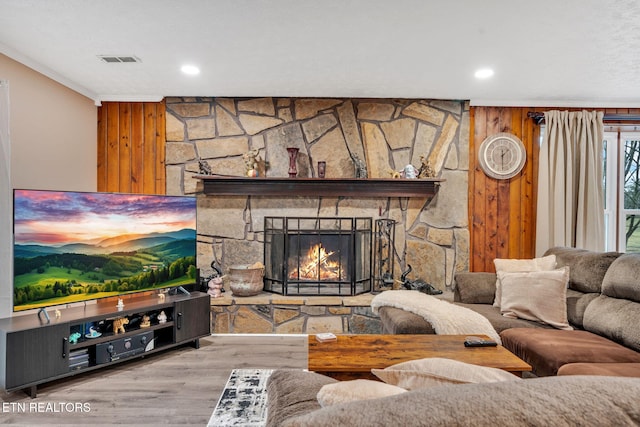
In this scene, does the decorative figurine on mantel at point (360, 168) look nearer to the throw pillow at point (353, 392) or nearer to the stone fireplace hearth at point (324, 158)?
the stone fireplace hearth at point (324, 158)

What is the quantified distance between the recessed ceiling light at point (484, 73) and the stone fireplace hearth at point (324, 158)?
0.70m

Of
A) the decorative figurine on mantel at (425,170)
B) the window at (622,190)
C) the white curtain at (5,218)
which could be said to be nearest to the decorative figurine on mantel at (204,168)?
the white curtain at (5,218)

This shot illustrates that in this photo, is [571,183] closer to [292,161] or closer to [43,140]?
[292,161]

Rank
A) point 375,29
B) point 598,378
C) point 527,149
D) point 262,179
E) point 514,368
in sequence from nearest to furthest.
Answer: point 598,378
point 514,368
point 375,29
point 262,179
point 527,149

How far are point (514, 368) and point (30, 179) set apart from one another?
12.2 feet

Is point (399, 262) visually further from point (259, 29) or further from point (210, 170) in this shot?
point (259, 29)

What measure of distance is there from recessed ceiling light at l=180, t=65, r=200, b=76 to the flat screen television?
3.63ft

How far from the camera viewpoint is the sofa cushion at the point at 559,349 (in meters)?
2.08

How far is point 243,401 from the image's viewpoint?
2.31 meters

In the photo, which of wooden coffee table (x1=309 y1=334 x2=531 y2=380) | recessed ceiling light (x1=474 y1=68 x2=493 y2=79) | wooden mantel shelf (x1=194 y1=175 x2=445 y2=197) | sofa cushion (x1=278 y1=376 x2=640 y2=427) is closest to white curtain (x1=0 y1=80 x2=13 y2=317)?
wooden mantel shelf (x1=194 y1=175 x2=445 y2=197)

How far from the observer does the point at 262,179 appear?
12.5ft

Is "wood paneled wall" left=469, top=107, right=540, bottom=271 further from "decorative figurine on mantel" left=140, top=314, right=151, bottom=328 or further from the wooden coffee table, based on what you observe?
"decorative figurine on mantel" left=140, top=314, right=151, bottom=328

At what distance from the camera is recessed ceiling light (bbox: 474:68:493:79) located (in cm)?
315

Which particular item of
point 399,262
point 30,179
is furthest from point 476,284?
point 30,179
